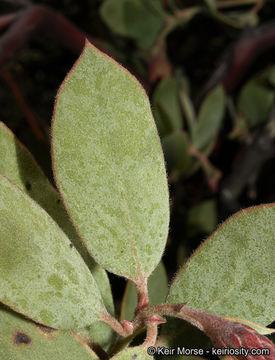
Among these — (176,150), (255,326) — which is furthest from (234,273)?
(176,150)

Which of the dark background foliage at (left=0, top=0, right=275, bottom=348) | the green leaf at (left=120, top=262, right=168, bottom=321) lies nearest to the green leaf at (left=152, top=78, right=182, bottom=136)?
the dark background foliage at (left=0, top=0, right=275, bottom=348)

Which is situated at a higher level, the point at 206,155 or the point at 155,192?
the point at 155,192

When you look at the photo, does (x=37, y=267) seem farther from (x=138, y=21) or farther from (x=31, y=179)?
(x=138, y=21)

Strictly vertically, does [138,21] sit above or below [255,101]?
above

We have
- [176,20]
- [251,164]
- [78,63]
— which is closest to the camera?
[78,63]

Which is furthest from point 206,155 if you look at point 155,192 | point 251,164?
point 155,192

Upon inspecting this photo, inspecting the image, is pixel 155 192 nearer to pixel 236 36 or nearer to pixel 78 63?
pixel 78 63

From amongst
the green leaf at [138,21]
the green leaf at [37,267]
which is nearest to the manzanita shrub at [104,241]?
the green leaf at [37,267]

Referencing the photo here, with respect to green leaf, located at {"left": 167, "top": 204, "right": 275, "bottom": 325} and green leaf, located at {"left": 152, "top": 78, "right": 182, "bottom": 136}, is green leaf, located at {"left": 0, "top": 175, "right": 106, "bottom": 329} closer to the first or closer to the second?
green leaf, located at {"left": 167, "top": 204, "right": 275, "bottom": 325}
